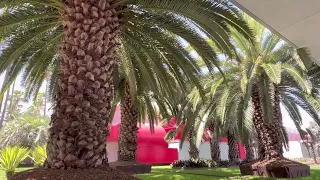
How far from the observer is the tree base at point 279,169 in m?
9.50

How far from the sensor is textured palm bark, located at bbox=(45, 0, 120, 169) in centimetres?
409

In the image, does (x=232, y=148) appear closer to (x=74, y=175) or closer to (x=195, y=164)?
(x=195, y=164)

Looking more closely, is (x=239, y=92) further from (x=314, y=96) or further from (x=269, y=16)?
(x=269, y=16)

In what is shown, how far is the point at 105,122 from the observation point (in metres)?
4.58

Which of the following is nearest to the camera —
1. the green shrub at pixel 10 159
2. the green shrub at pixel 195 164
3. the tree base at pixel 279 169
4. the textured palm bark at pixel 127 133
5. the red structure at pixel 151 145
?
the tree base at pixel 279 169

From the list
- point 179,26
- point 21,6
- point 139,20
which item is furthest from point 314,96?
point 21,6

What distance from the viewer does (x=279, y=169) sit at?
9.64 metres

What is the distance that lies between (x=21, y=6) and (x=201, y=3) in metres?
3.95

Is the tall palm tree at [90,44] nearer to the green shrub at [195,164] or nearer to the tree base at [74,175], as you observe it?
the tree base at [74,175]

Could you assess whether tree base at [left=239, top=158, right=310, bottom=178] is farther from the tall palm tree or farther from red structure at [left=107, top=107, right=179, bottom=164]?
red structure at [left=107, top=107, right=179, bottom=164]

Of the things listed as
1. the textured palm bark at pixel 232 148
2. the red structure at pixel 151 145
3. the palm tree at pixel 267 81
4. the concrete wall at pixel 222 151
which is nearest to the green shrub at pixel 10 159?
the palm tree at pixel 267 81

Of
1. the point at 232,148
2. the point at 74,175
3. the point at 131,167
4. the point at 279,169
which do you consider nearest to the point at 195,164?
the point at 232,148

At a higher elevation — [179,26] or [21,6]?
[21,6]

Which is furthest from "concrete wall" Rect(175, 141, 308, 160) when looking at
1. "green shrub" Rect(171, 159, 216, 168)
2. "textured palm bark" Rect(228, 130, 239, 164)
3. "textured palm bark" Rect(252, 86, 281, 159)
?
"textured palm bark" Rect(252, 86, 281, 159)
